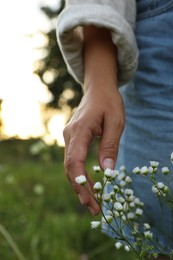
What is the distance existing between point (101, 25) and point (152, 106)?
199mm

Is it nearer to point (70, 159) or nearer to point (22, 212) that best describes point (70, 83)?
point (22, 212)

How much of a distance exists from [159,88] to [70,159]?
0.28m

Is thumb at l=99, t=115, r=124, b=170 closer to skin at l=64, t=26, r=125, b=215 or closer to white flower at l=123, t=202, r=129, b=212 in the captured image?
skin at l=64, t=26, r=125, b=215

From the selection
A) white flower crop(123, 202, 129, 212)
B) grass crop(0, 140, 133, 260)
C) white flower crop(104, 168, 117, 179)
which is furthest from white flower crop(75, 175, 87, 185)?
grass crop(0, 140, 133, 260)

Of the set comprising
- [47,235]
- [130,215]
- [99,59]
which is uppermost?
[99,59]

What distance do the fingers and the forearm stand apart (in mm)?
133

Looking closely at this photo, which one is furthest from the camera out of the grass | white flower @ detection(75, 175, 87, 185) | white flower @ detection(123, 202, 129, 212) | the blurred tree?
the blurred tree

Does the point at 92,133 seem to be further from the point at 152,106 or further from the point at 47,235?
the point at 47,235

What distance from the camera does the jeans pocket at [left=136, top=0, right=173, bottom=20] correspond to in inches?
52.1

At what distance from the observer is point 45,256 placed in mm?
2652

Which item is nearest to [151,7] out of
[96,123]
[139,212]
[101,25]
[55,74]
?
[101,25]

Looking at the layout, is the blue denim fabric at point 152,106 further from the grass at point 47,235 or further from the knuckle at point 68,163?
the grass at point 47,235

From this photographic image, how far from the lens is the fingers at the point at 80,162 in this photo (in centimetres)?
114

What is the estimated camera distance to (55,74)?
10211 millimetres
